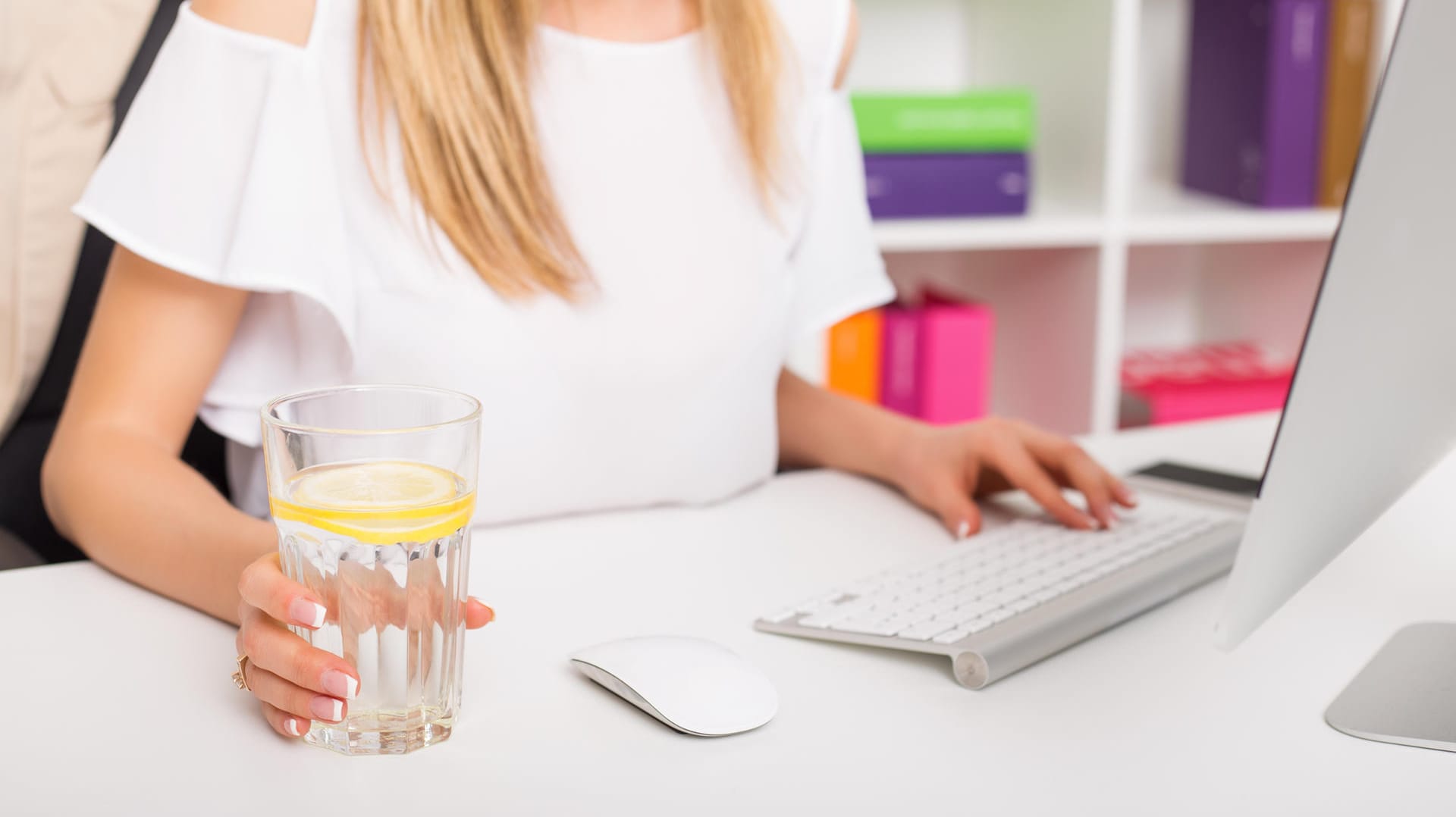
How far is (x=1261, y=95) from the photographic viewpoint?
1.89 m

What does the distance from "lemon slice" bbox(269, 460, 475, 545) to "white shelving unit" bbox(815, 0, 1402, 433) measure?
129 centimetres

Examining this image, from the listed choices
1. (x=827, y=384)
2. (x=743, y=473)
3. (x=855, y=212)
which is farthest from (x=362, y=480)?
(x=827, y=384)

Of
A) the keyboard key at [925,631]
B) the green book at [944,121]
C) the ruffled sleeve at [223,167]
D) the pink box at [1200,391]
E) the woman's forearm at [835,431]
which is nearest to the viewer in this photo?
the keyboard key at [925,631]

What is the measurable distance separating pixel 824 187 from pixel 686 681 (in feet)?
1.92

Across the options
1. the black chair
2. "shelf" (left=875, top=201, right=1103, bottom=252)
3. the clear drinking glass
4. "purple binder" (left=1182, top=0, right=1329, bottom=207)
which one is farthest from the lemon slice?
"purple binder" (left=1182, top=0, right=1329, bottom=207)

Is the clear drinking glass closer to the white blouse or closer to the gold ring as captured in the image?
the gold ring

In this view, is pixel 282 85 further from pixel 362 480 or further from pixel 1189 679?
pixel 1189 679

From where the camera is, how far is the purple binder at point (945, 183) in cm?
178

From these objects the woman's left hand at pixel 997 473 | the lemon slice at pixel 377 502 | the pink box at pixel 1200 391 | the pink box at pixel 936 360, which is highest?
the lemon slice at pixel 377 502

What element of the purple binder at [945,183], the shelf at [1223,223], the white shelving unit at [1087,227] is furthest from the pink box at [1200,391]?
the purple binder at [945,183]

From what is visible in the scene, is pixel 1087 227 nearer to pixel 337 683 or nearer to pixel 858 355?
pixel 858 355

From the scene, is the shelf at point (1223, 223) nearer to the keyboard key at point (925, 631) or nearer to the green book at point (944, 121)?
the green book at point (944, 121)

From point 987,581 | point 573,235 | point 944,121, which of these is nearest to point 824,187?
point 573,235

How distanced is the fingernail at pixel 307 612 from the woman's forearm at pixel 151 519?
0.15 meters
